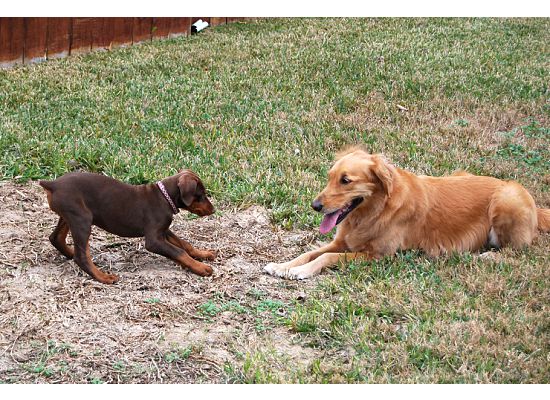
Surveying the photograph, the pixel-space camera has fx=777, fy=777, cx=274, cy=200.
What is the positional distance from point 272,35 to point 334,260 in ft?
27.4

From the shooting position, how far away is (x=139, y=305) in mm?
5648

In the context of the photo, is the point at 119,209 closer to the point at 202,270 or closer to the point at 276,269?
the point at 202,270

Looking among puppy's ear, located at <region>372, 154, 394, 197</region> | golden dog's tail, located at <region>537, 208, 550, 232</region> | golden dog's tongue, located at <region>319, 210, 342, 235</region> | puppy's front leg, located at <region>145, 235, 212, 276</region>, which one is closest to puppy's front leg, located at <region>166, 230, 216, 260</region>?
puppy's front leg, located at <region>145, 235, 212, 276</region>

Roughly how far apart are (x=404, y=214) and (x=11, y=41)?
7777mm

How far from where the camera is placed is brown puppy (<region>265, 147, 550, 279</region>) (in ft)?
20.5

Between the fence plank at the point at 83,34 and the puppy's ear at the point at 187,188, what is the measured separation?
290 inches

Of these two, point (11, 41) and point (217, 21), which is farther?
point (217, 21)

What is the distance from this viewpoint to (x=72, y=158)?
821cm

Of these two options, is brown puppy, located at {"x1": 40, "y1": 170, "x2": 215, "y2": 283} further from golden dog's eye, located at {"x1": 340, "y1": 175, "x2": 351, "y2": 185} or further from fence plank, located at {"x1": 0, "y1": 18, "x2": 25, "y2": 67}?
fence plank, located at {"x1": 0, "y1": 18, "x2": 25, "y2": 67}

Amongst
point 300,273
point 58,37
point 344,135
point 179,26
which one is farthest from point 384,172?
point 179,26

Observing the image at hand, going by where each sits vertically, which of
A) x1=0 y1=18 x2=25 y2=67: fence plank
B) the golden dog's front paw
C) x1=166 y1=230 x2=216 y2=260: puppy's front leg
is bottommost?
the golden dog's front paw

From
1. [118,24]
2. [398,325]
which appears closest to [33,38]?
[118,24]

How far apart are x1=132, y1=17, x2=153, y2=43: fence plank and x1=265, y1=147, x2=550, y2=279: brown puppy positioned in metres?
7.86

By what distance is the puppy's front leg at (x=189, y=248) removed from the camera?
636 cm
